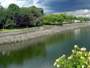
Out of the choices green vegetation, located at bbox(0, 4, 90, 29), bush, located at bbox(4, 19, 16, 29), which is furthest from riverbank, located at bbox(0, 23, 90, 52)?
bush, located at bbox(4, 19, 16, 29)

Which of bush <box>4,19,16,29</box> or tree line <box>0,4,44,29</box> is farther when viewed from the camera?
tree line <box>0,4,44,29</box>

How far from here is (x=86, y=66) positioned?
410 inches

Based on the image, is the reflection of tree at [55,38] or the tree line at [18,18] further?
the tree line at [18,18]

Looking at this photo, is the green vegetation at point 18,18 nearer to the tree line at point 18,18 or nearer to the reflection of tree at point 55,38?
the tree line at point 18,18

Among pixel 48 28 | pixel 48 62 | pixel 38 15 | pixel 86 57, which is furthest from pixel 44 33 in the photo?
pixel 86 57

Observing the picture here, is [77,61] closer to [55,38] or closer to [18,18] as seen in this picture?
[55,38]

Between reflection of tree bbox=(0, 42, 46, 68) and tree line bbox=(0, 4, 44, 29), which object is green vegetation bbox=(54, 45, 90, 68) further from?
tree line bbox=(0, 4, 44, 29)

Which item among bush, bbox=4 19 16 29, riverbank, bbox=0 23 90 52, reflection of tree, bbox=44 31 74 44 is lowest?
reflection of tree, bbox=44 31 74 44

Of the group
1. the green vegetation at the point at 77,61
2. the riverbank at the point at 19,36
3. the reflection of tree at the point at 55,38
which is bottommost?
the reflection of tree at the point at 55,38

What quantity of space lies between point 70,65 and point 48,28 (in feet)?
232

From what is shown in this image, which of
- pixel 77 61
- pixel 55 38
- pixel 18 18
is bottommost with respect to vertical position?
pixel 55 38

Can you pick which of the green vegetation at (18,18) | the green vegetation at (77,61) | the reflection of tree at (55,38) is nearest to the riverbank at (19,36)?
the reflection of tree at (55,38)

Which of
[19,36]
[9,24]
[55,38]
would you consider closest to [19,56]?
[19,36]

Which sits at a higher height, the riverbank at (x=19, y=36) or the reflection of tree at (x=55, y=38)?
the riverbank at (x=19, y=36)
